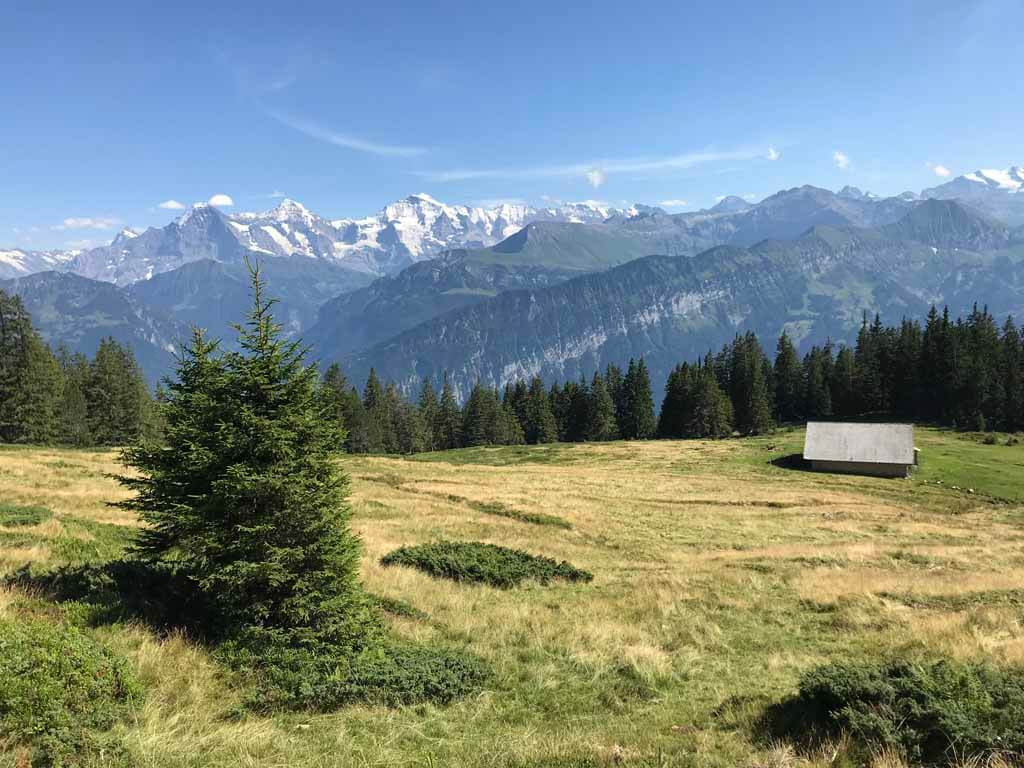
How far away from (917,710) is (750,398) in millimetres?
109077

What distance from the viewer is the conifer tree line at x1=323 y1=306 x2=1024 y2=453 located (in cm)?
9969

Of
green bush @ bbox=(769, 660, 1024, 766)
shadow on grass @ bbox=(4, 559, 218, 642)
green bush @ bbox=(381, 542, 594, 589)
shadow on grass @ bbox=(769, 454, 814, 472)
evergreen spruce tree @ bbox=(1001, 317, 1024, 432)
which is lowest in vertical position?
shadow on grass @ bbox=(769, 454, 814, 472)

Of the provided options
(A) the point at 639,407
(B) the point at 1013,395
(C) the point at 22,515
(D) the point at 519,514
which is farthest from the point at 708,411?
(C) the point at 22,515

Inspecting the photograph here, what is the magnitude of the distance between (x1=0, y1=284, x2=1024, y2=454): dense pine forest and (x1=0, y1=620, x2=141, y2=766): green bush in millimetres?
80272

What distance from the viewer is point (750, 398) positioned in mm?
108812

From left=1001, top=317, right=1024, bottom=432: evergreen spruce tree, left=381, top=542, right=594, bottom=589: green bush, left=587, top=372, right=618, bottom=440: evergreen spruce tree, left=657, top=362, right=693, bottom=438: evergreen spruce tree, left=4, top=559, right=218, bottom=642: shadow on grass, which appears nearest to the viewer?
left=4, top=559, right=218, bottom=642: shadow on grass

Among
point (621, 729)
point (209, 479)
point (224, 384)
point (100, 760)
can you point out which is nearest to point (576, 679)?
point (621, 729)

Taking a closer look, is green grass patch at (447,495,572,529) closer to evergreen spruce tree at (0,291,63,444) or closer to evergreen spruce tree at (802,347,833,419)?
evergreen spruce tree at (0,291,63,444)

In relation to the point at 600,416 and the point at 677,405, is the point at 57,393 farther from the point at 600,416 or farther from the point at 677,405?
the point at 677,405

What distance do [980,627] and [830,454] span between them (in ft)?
218

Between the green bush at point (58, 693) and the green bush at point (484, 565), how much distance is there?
12910 mm

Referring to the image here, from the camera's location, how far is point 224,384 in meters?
12.1

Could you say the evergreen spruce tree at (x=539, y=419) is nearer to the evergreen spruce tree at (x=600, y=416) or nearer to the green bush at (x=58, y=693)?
the evergreen spruce tree at (x=600, y=416)

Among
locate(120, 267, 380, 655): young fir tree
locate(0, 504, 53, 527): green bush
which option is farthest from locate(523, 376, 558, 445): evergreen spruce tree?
locate(120, 267, 380, 655): young fir tree
